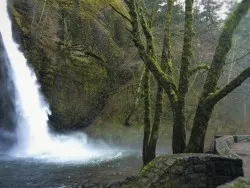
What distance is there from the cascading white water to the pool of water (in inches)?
133

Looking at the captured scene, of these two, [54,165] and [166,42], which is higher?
Result: [166,42]

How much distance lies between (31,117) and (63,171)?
8.00 meters

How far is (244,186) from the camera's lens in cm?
304

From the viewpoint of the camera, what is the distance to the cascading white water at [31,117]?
18969 mm

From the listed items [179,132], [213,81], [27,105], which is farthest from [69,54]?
[213,81]

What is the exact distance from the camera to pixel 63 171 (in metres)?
12.9

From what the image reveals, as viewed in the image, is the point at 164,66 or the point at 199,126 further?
the point at 164,66

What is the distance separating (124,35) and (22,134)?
1151cm

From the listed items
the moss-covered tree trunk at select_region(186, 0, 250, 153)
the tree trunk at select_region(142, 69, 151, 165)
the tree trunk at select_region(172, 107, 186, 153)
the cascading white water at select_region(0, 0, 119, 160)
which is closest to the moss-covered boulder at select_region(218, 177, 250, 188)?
the moss-covered tree trunk at select_region(186, 0, 250, 153)

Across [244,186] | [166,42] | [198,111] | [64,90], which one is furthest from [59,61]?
[244,186]

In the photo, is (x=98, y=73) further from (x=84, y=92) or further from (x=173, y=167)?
(x=173, y=167)

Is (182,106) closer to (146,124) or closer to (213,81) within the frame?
(213,81)

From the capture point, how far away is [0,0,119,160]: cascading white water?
62.2ft

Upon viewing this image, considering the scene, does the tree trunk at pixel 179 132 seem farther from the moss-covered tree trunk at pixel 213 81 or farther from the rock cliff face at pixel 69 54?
the rock cliff face at pixel 69 54
